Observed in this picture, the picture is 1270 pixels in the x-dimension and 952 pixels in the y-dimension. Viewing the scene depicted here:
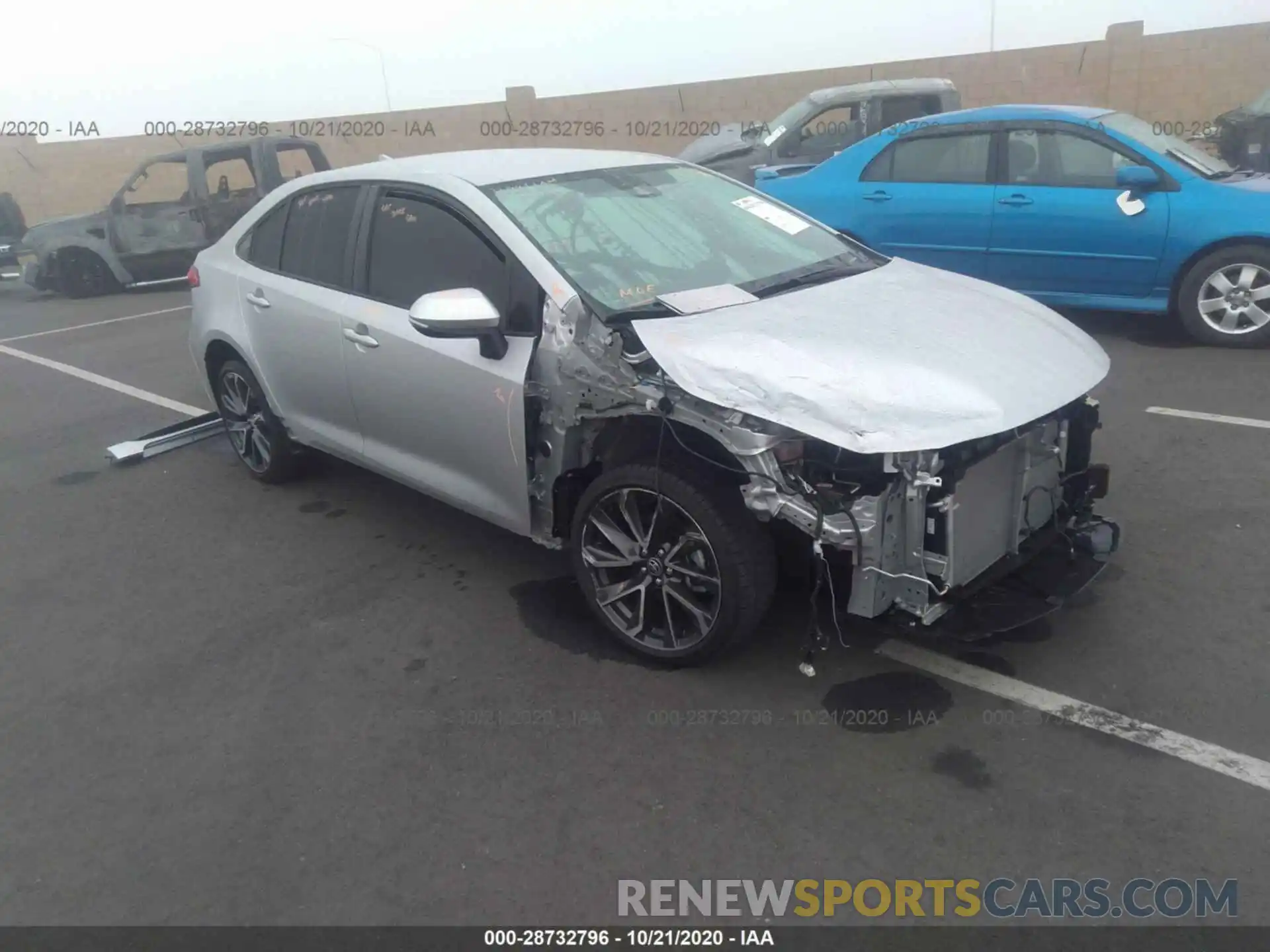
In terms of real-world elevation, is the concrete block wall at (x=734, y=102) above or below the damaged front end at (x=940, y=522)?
above

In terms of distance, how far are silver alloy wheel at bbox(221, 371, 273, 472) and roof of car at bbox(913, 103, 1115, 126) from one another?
18.0ft

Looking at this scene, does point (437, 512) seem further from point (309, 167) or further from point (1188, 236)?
point (309, 167)

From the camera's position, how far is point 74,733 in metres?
3.64

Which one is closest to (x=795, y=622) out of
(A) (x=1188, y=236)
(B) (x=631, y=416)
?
(B) (x=631, y=416)

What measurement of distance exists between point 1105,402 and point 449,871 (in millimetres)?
4912

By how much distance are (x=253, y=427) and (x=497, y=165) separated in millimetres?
2178

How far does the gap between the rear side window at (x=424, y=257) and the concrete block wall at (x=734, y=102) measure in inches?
584

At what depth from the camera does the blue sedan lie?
22.7ft

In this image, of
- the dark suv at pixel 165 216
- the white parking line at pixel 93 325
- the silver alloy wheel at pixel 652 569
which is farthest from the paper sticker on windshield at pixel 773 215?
the dark suv at pixel 165 216

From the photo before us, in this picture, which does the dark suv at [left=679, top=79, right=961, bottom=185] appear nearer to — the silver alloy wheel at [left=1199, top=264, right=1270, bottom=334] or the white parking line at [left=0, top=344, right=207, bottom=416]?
Result: the silver alloy wheel at [left=1199, top=264, right=1270, bottom=334]

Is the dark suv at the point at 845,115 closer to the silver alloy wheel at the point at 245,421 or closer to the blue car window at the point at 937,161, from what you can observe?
the blue car window at the point at 937,161

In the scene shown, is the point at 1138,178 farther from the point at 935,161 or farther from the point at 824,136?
the point at 824,136

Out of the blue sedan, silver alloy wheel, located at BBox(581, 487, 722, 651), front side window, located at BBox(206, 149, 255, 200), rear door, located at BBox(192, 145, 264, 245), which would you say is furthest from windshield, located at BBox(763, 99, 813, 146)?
silver alloy wheel, located at BBox(581, 487, 722, 651)

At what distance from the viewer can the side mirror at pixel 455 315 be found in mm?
3582
